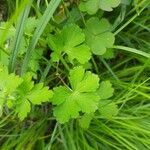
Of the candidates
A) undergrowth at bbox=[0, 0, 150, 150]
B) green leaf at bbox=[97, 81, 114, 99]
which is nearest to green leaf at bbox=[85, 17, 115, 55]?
undergrowth at bbox=[0, 0, 150, 150]

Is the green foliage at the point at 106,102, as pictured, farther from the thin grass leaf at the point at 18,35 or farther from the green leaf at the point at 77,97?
the thin grass leaf at the point at 18,35

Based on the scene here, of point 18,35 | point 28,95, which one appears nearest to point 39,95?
point 28,95

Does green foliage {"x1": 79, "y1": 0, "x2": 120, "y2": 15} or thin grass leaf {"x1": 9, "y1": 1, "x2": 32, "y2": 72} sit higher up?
green foliage {"x1": 79, "y1": 0, "x2": 120, "y2": 15}

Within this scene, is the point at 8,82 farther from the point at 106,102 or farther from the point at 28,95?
the point at 106,102

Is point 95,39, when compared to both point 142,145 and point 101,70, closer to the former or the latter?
point 101,70

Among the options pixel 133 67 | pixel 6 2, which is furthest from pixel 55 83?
pixel 6 2

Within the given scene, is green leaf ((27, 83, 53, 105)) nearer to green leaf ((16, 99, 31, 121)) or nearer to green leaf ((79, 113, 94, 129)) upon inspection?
green leaf ((16, 99, 31, 121))
